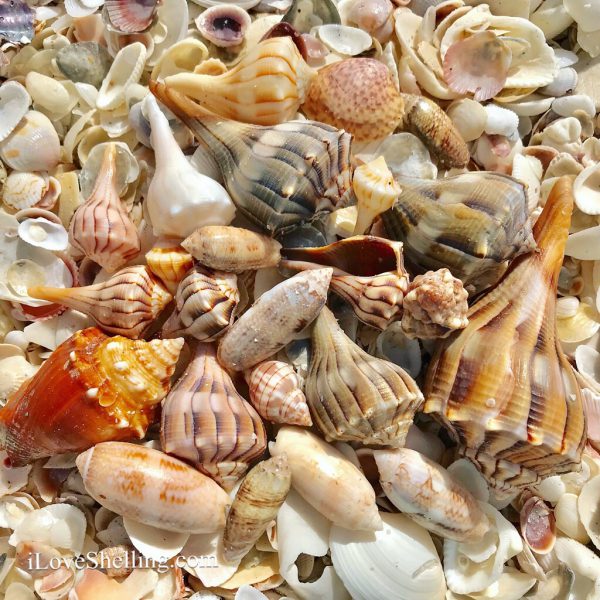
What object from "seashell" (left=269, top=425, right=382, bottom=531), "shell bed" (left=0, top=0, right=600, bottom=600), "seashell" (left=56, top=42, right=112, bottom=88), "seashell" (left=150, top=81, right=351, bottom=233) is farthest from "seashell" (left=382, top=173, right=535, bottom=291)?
"seashell" (left=56, top=42, right=112, bottom=88)

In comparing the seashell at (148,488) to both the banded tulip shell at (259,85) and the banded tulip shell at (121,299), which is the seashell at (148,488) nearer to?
the banded tulip shell at (121,299)

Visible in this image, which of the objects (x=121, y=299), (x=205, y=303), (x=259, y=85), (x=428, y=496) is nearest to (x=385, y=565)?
(x=428, y=496)

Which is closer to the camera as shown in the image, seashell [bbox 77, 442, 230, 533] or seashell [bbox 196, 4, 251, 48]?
seashell [bbox 77, 442, 230, 533]

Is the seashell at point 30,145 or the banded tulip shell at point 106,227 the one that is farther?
the seashell at point 30,145

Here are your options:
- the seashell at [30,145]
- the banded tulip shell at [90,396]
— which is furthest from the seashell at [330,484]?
the seashell at [30,145]

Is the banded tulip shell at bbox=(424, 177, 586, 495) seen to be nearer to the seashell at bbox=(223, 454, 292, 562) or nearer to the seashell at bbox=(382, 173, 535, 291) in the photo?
the seashell at bbox=(382, 173, 535, 291)

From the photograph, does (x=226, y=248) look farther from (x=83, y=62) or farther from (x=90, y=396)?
(x=83, y=62)

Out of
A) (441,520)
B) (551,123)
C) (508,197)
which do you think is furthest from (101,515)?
(551,123)
